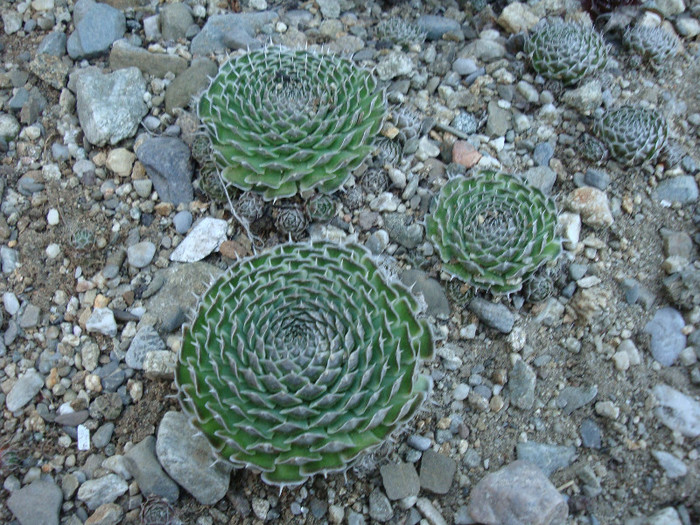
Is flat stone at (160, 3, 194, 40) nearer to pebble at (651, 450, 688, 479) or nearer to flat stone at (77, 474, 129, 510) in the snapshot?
flat stone at (77, 474, 129, 510)

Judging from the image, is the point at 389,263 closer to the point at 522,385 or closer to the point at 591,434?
the point at 522,385

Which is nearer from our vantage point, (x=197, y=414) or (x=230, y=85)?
(x=197, y=414)

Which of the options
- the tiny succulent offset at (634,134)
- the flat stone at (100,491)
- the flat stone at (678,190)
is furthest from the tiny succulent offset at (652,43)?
the flat stone at (100,491)

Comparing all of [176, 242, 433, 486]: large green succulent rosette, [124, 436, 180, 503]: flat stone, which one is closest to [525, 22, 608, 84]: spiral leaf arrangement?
[176, 242, 433, 486]: large green succulent rosette

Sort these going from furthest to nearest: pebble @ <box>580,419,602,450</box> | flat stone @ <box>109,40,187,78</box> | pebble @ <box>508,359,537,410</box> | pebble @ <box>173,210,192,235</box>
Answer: flat stone @ <box>109,40,187,78</box> → pebble @ <box>173,210,192,235</box> → pebble @ <box>508,359,537,410</box> → pebble @ <box>580,419,602,450</box>

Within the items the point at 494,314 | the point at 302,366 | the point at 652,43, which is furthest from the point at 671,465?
the point at 652,43

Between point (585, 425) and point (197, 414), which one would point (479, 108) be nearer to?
point (585, 425)

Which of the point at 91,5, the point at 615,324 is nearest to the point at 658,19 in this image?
the point at 615,324
